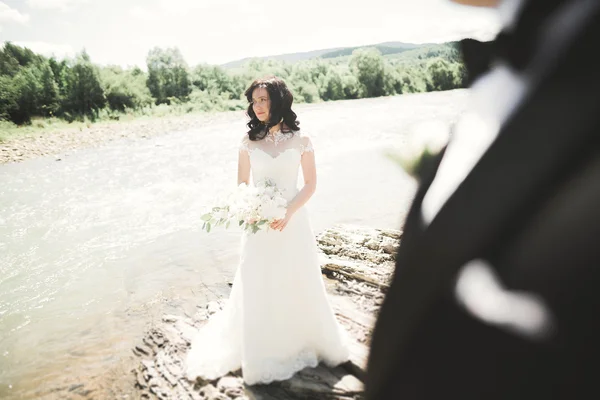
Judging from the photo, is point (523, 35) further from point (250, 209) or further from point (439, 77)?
point (439, 77)

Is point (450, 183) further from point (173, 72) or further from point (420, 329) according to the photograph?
point (173, 72)

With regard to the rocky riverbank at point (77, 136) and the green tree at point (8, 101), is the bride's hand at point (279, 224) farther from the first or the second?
the green tree at point (8, 101)

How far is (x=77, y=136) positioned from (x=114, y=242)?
19.7 metres

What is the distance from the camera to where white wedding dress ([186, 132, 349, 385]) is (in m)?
3.49

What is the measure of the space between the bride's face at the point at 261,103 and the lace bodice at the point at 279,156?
22 centimetres

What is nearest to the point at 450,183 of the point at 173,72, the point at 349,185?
the point at 349,185

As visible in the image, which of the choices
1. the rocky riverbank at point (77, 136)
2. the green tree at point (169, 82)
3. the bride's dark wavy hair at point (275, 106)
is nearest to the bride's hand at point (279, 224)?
the bride's dark wavy hair at point (275, 106)

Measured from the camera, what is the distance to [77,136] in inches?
984

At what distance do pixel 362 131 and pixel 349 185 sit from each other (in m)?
11.4

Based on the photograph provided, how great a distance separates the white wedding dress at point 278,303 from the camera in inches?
138

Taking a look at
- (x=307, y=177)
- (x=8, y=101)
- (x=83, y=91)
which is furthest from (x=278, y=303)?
(x=83, y=91)

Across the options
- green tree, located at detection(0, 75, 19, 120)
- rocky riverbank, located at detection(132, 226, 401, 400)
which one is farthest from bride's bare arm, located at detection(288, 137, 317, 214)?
green tree, located at detection(0, 75, 19, 120)

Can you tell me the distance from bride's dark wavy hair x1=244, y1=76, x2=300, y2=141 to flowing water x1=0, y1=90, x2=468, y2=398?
2.30ft

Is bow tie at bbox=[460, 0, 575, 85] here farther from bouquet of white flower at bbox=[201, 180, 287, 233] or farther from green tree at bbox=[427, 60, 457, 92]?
green tree at bbox=[427, 60, 457, 92]
